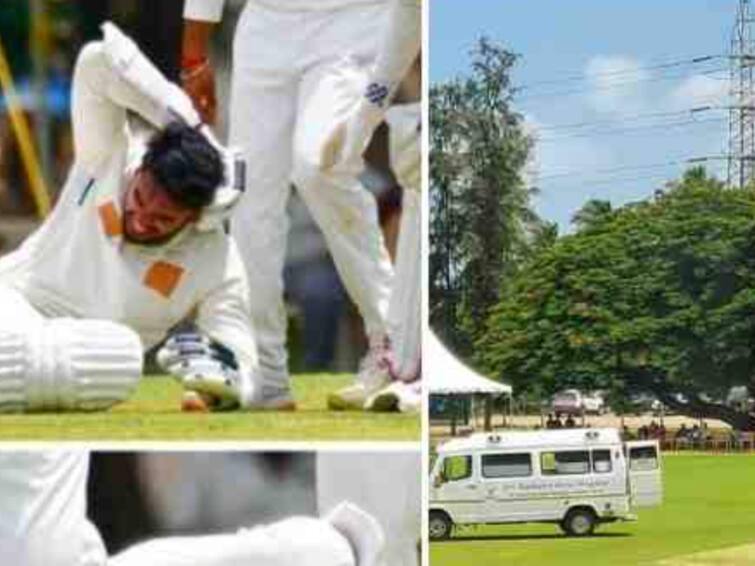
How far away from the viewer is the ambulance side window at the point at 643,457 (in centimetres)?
478

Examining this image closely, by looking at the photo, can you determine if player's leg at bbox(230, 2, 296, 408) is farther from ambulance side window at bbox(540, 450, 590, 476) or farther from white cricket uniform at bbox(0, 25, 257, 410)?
ambulance side window at bbox(540, 450, 590, 476)

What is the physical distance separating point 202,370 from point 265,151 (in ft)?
1.68

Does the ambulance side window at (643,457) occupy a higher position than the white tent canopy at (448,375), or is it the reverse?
the white tent canopy at (448,375)

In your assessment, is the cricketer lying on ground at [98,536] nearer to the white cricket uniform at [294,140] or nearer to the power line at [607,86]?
the white cricket uniform at [294,140]

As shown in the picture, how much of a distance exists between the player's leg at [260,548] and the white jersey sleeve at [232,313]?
363mm

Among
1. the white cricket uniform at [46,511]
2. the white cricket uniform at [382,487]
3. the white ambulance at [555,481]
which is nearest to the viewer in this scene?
the white cricket uniform at [46,511]

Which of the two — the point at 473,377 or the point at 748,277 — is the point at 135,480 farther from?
the point at 748,277

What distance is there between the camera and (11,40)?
15.4 ft

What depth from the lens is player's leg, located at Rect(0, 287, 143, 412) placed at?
463 centimetres

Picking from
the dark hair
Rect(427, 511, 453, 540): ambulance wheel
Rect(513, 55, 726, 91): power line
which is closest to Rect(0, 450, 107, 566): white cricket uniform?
the dark hair

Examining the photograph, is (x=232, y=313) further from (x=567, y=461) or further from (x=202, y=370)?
(x=567, y=461)

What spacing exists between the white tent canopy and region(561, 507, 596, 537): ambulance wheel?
1.10 ft

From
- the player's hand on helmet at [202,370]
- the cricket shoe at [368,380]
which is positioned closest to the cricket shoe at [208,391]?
the player's hand on helmet at [202,370]

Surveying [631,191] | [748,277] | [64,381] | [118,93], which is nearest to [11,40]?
[118,93]
